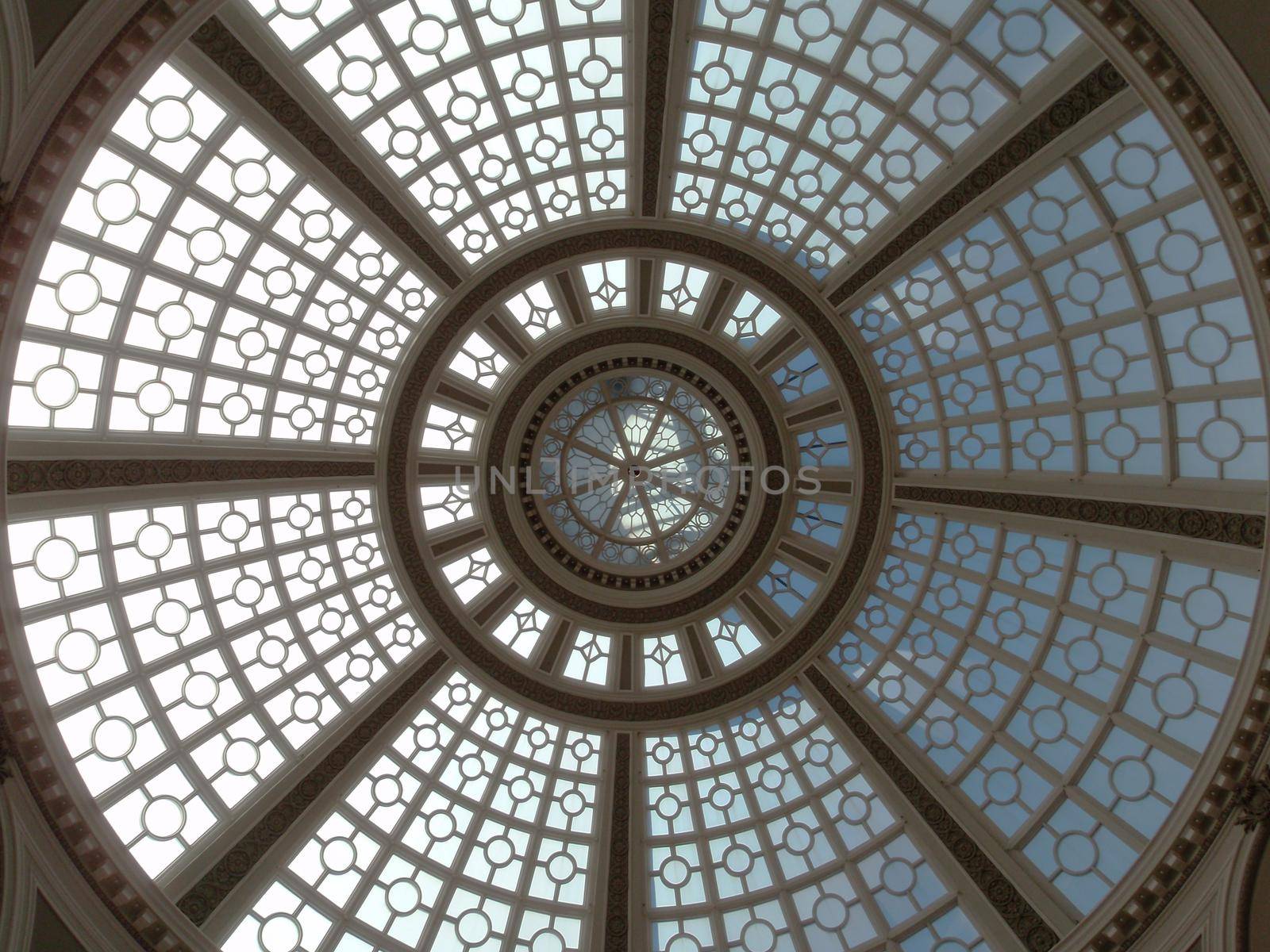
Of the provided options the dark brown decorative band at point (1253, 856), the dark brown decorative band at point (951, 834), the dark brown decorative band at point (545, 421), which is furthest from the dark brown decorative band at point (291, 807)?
the dark brown decorative band at point (1253, 856)

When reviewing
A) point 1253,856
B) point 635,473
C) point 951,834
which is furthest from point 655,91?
point 1253,856

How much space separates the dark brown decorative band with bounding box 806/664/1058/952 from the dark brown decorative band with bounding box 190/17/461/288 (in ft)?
49.4

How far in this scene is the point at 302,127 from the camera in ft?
59.2

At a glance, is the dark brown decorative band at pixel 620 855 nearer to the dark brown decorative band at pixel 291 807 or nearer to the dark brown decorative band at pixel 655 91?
the dark brown decorative band at pixel 291 807

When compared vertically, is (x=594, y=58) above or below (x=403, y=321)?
above

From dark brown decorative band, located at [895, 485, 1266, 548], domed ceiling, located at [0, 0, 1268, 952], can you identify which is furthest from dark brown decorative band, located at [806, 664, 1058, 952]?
dark brown decorative band, located at [895, 485, 1266, 548]

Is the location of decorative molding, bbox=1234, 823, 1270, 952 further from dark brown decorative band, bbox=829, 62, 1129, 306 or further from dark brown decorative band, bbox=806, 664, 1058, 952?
dark brown decorative band, bbox=829, 62, 1129, 306

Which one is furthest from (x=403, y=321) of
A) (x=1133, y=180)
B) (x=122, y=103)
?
(x=1133, y=180)

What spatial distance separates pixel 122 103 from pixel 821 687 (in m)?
20.1

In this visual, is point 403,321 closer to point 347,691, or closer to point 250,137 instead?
point 250,137

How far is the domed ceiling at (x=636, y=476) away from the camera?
16.9 metres

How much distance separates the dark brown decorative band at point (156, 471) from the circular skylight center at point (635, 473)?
572cm

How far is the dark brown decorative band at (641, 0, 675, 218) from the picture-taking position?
17984 mm

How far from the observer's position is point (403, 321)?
73.5 ft
